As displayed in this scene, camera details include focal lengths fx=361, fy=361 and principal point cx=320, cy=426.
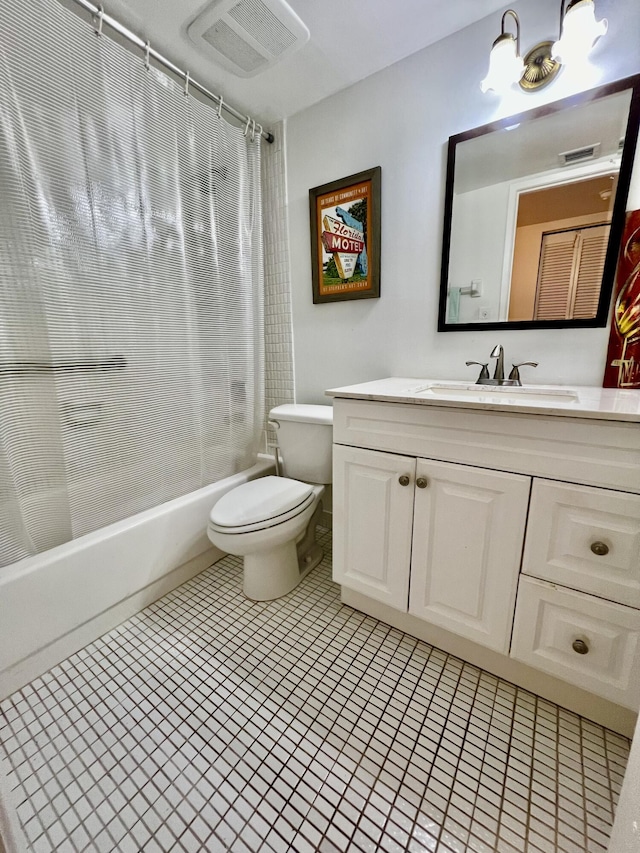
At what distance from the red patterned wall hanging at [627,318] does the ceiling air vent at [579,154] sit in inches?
8.8

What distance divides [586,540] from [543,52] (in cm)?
145

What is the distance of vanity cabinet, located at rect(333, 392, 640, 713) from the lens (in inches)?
32.6

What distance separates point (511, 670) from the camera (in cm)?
107

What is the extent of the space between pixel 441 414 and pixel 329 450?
633 millimetres

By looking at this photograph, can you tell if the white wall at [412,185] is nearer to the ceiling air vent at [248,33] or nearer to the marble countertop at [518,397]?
the marble countertop at [518,397]

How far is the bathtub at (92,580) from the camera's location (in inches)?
41.9

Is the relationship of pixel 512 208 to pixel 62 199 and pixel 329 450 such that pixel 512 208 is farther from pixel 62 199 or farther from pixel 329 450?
pixel 62 199

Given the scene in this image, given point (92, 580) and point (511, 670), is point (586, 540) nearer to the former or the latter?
point (511, 670)

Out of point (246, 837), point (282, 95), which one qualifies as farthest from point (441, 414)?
point (282, 95)

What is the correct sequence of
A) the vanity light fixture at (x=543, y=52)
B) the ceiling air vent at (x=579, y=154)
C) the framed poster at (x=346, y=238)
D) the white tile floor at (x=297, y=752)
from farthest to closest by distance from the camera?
the framed poster at (x=346, y=238), the ceiling air vent at (x=579, y=154), the vanity light fixture at (x=543, y=52), the white tile floor at (x=297, y=752)

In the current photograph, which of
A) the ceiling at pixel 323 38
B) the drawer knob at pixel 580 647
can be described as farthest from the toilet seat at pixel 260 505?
the ceiling at pixel 323 38

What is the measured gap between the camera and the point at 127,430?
4.39 feet

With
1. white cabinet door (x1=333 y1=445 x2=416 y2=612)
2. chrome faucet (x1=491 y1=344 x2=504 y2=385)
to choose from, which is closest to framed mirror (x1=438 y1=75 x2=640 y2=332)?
chrome faucet (x1=491 y1=344 x2=504 y2=385)

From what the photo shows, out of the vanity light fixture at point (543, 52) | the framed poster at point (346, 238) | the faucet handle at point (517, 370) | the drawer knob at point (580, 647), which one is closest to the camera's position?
the drawer knob at point (580, 647)
